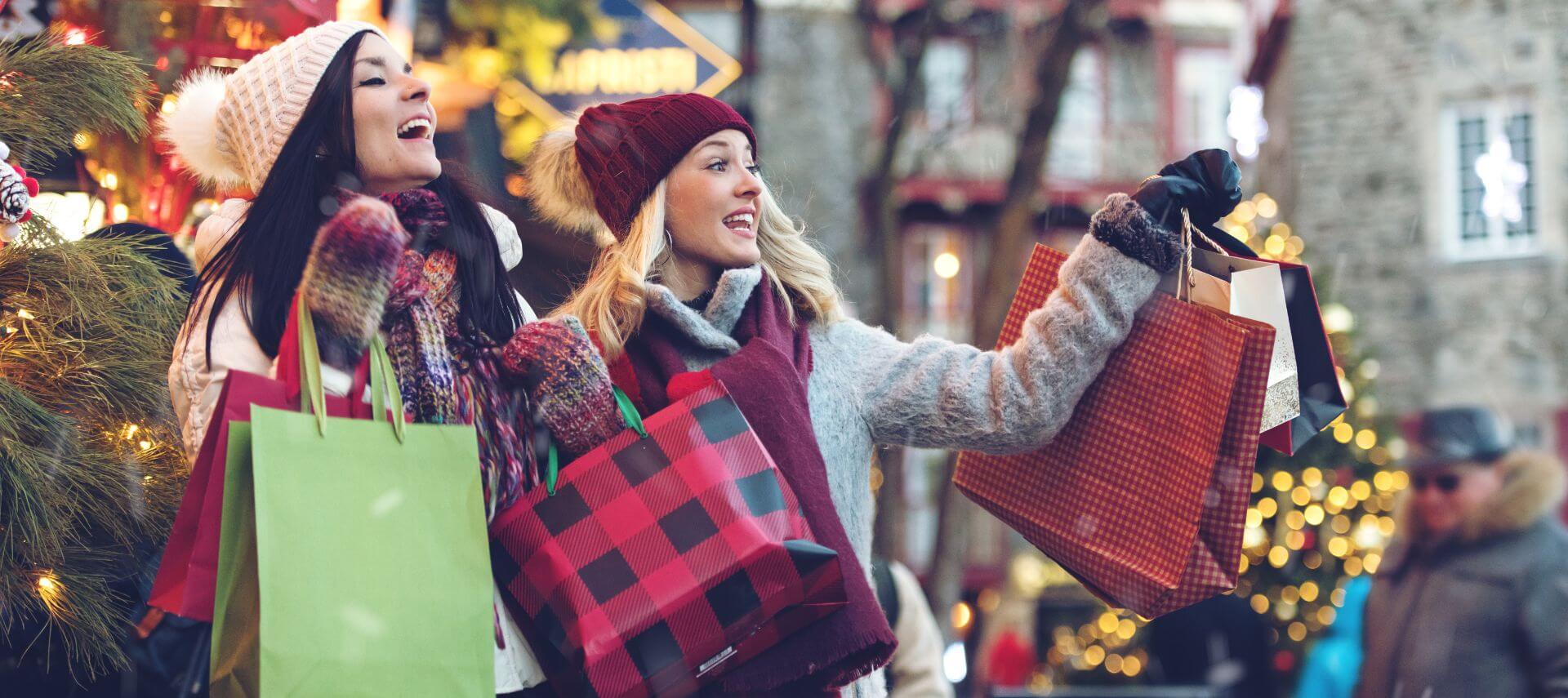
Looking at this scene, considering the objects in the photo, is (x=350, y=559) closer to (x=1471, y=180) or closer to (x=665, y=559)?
(x=665, y=559)

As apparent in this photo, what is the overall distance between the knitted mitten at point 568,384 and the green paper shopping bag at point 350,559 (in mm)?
219

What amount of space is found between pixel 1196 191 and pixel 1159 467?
1.65ft

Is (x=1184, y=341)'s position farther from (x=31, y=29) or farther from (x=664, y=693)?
(x=31, y=29)

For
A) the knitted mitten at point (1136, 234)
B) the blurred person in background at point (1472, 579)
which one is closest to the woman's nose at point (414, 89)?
the knitted mitten at point (1136, 234)

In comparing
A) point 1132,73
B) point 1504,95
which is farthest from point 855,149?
point 1504,95

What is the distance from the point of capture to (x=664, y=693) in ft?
7.74

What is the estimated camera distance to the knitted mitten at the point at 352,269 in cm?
220

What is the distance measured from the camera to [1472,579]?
465 cm

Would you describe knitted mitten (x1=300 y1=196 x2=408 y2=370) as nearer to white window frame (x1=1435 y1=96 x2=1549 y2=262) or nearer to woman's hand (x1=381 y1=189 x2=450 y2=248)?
woman's hand (x1=381 y1=189 x2=450 y2=248)

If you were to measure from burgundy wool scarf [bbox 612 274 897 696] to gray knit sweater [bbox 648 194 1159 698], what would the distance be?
0.06 metres

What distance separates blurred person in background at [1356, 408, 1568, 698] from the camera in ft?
14.7

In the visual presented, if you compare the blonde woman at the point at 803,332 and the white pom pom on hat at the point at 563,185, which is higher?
the white pom pom on hat at the point at 563,185

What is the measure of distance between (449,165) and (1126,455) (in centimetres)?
142

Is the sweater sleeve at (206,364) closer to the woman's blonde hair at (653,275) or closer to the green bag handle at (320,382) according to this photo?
the green bag handle at (320,382)
